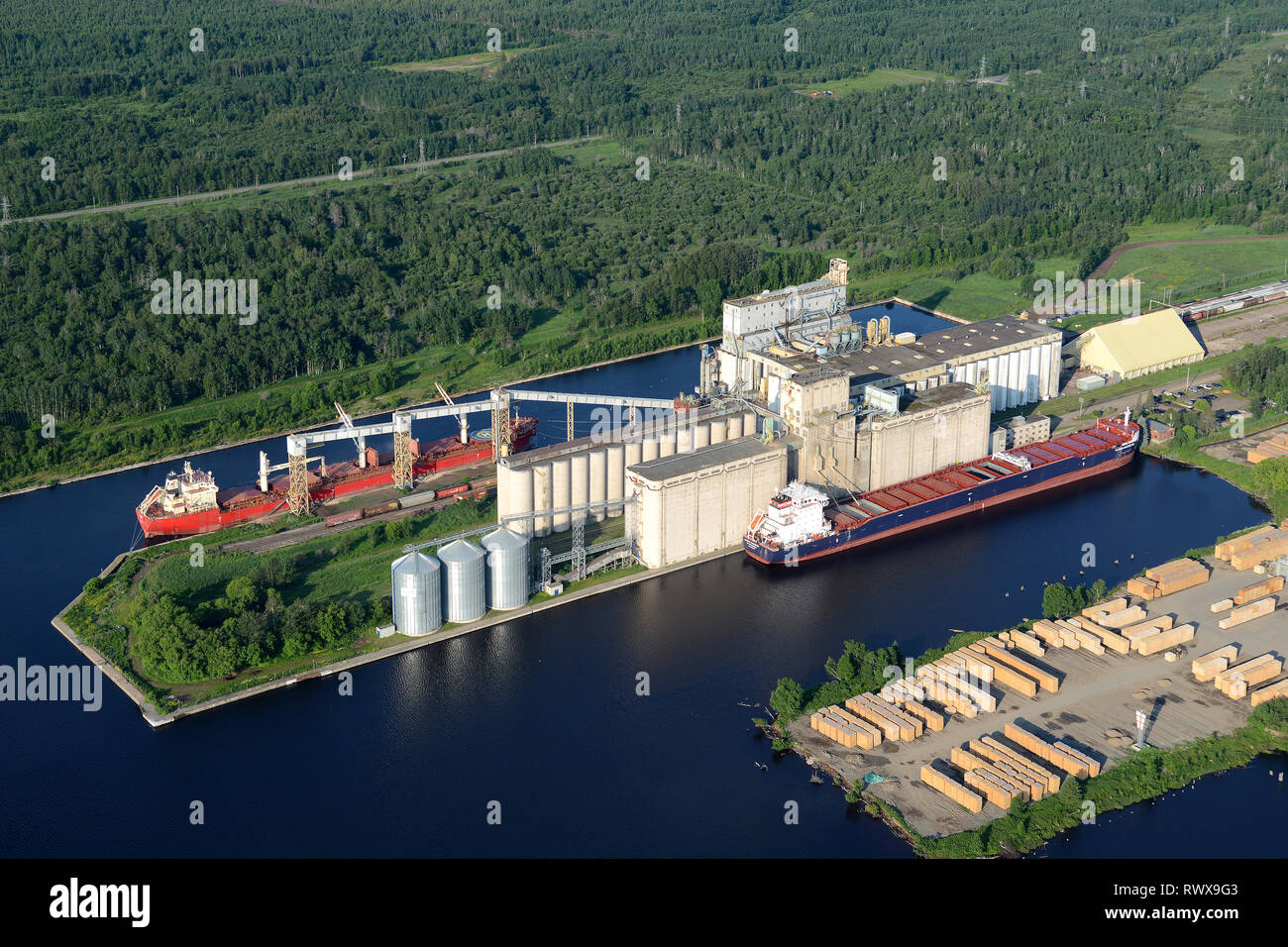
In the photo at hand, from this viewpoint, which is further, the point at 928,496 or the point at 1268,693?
the point at 928,496

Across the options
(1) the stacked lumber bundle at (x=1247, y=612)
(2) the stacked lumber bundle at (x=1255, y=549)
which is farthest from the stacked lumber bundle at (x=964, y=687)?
(2) the stacked lumber bundle at (x=1255, y=549)

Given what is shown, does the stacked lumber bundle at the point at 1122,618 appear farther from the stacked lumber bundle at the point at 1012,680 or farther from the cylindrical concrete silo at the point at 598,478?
the cylindrical concrete silo at the point at 598,478

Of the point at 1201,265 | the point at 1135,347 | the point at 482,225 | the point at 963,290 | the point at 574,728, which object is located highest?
the point at 482,225

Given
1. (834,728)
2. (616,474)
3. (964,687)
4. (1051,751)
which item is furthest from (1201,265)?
(834,728)

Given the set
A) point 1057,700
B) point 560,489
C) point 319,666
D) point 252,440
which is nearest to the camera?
point 1057,700

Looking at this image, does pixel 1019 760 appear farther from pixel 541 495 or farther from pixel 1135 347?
pixel 1135 347

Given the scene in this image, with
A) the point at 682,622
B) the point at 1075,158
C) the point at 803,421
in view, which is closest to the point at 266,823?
the point at 682,622
